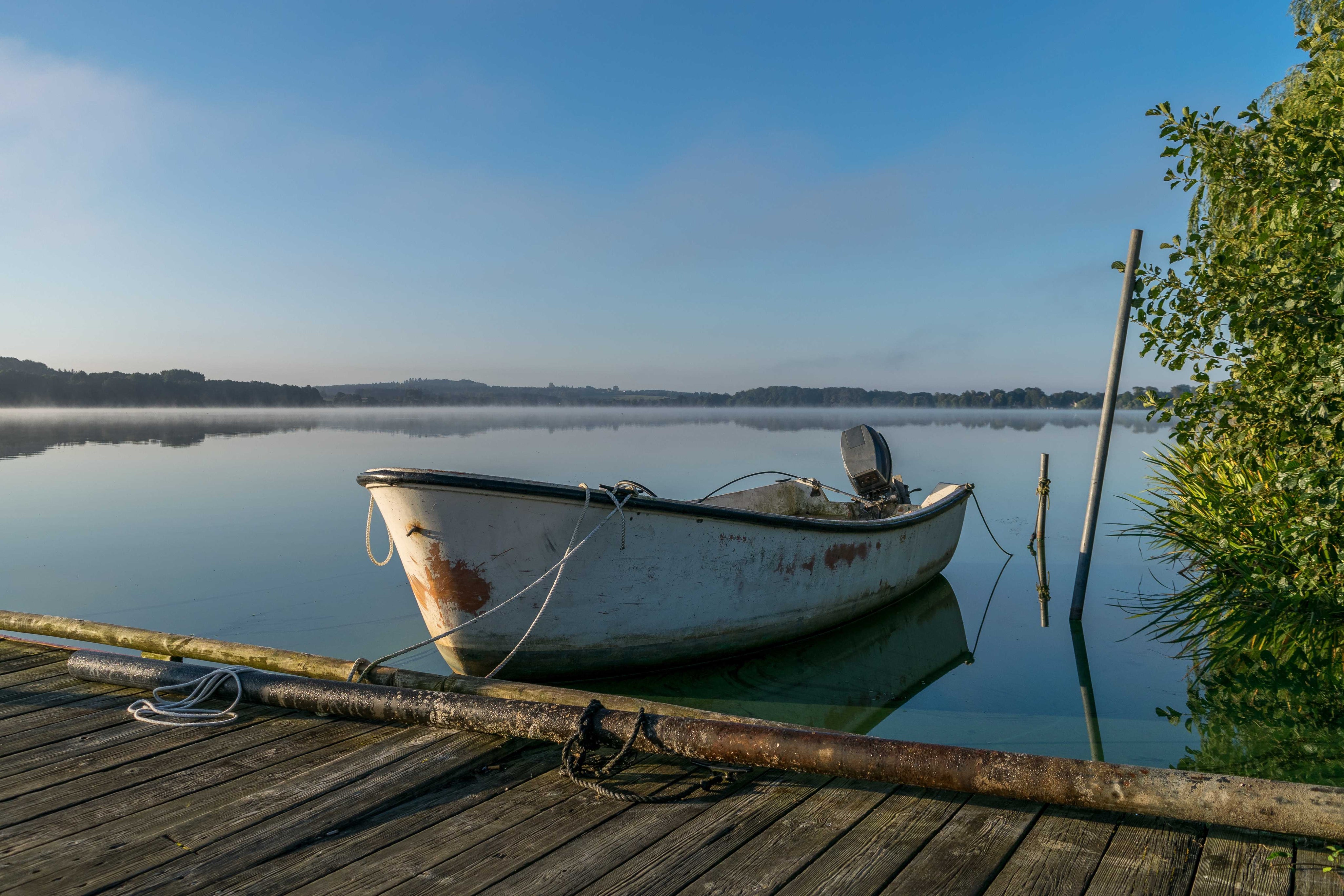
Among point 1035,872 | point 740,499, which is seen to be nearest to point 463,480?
point 1035,872

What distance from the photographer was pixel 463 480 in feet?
16.6

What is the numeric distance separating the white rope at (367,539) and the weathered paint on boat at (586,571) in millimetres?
126

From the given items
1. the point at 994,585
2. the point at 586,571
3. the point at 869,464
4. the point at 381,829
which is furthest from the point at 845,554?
the point at 381,829

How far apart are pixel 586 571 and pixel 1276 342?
4.90 m

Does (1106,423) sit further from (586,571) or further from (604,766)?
(604,766)

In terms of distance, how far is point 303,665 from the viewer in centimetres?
434

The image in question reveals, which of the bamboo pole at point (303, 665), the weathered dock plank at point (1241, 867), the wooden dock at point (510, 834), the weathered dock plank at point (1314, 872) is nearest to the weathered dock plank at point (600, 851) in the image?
the wooden dock at point (510, 834)

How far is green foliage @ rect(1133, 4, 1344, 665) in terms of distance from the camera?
4.35 meters

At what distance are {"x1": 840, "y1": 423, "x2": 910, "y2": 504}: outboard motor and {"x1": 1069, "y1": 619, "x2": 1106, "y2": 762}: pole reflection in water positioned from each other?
2.89 m

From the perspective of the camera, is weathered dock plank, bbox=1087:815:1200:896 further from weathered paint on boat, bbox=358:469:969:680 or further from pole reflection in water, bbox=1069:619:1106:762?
weathered paint on boat, bbox=358:469:969:680

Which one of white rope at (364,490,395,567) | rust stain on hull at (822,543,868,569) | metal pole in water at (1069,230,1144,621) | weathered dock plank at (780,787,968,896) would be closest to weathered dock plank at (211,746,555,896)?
weathered dock plank at (780,787,968,896)

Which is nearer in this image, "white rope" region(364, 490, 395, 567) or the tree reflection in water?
the tree reflection in water

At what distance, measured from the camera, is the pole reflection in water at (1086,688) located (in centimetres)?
542

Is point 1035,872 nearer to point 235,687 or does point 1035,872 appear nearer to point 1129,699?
point 235,687
